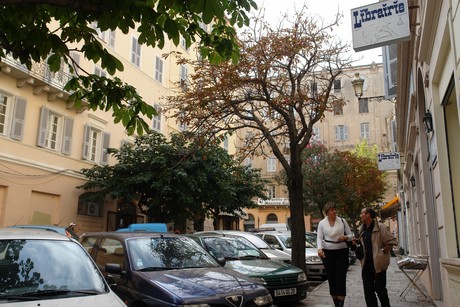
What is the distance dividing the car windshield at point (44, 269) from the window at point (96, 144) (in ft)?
57.7

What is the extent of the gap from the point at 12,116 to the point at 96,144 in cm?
547

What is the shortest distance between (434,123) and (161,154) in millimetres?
15269

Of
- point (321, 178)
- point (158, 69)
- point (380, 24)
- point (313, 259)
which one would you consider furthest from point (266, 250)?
point (158, 69)

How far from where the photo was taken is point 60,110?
20.1 meters

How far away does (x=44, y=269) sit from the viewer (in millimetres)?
A: 4359

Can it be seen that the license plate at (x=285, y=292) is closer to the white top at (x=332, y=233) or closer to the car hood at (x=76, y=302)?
the white top at (x=332, y=233)

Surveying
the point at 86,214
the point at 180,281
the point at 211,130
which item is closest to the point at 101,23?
the point at 180,281

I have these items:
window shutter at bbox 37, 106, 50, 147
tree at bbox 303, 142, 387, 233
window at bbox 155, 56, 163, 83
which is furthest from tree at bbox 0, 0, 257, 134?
tree at bbox 303, 142, 387, 233

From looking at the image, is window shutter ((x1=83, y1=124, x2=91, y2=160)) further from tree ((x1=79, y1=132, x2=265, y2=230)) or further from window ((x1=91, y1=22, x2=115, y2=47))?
window ((x1=91, y1=22, x2=115, y2=47))

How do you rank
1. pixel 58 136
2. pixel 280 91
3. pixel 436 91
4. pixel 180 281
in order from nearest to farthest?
pixel 180 281
pixel 436 91
pixel 280 91
pixel 58 136

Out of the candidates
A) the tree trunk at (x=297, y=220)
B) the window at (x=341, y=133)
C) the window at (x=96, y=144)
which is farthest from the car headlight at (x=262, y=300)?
the window at (x=341, y=133)

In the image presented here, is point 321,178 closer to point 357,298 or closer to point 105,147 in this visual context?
point 105,147

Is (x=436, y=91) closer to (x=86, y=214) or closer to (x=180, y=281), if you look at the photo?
(x=180, y=281)

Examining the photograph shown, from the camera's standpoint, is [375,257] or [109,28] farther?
[375,257]
